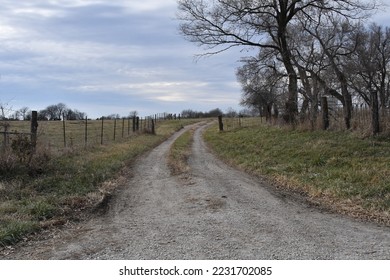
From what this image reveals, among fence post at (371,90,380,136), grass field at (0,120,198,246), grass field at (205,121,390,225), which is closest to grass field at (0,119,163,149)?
grass field at (0,120,198,246)

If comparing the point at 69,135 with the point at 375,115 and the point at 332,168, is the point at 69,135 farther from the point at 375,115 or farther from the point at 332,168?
the point at 332,168

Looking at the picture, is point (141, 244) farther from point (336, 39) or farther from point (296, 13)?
point (336, 39)

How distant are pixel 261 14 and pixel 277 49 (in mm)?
2777

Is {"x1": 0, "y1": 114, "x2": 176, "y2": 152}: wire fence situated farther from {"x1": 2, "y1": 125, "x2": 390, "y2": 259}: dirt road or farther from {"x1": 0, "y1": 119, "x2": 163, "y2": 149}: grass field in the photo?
{"x1": 2, "y1": 125, "x2": 390, "y2": 259}: dirt road

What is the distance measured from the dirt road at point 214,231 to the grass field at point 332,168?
2.29 ft

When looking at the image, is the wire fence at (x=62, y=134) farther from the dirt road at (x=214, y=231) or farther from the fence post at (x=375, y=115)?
the fence post at (x=375, y=115)

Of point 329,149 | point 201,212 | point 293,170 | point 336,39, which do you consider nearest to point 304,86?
point 336,39

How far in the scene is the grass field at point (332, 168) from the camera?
322 inches

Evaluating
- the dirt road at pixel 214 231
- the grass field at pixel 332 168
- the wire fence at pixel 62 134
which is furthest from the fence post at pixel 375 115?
the wire fence at pixel 62 134

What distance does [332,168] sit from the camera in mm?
11266

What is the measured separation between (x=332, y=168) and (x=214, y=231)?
6.01m

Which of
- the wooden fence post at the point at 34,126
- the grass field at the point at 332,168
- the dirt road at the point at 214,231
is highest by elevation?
the wooden fence post at the point at 34,126

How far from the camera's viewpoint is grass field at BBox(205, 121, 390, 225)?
8172 mm

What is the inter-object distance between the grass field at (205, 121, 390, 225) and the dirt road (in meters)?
0.70
